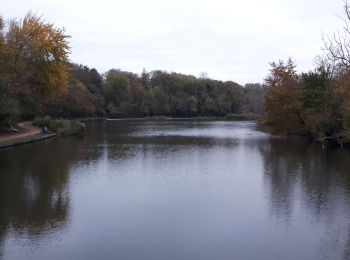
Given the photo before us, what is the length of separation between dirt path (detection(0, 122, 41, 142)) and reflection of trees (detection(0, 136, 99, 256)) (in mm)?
3700

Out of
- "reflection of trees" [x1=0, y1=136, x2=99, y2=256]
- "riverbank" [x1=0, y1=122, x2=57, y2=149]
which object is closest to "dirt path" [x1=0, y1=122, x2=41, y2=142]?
"riverbank" [x1=0, y1=122, x2=57, y2=149]

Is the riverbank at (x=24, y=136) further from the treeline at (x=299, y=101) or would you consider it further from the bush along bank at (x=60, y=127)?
the treeline at (x=299, y=101)

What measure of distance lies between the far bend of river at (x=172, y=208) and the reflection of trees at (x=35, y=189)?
0.03 metres

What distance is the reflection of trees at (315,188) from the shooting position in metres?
11.9

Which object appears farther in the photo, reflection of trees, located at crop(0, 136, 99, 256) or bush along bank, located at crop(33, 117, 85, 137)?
bush along bank, located at crop(33, 117, 85, 137)

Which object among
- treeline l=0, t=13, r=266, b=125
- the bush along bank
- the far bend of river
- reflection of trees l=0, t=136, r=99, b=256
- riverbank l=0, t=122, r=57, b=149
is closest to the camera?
the far bend of river

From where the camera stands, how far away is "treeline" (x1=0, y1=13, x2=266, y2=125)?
113 feet

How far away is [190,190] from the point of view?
A: 15.9 meters

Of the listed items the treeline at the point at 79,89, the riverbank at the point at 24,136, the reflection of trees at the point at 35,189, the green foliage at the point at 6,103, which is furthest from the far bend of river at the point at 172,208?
the treeline at the point at 79,89

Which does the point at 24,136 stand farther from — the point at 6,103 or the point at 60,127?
the point at 60,127

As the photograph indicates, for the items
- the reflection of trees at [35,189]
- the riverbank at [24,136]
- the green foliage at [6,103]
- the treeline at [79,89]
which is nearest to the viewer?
the reflection of trees at [35,189]

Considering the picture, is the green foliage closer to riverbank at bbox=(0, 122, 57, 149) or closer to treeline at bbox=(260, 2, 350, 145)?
riverbank at bbox=(0, 122, 57, 149)

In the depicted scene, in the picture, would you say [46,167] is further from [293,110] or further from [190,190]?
[293,110]

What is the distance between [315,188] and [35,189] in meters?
9.85
